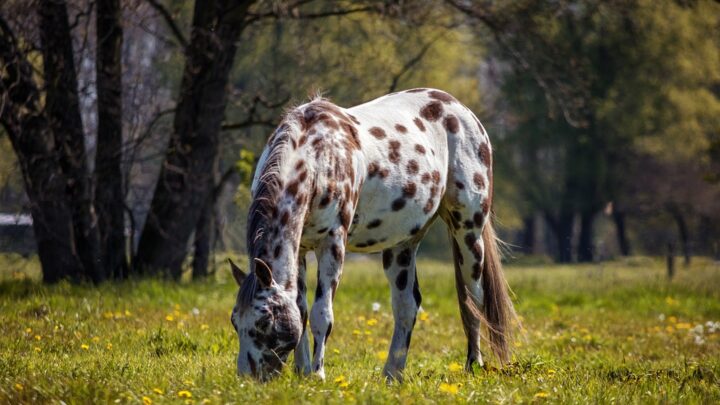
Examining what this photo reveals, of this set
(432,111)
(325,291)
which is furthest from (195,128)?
(325,291)

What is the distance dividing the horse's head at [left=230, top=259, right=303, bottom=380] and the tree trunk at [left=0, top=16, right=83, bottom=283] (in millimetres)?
6765

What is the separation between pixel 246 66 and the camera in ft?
91.8

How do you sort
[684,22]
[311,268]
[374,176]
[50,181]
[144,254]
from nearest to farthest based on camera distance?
[374,176] < [50,181] < [144,254] < [311,268] < [684,22]

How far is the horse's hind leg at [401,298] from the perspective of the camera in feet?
24.9

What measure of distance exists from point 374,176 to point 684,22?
3882cm

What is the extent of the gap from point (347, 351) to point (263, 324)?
3532mm

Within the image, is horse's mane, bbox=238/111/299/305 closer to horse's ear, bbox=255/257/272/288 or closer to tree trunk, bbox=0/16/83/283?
horse's ear, bbox=255/257/272/288

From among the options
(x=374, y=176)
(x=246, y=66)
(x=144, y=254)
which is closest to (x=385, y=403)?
(x=374, y=176)

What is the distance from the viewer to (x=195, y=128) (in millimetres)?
13500

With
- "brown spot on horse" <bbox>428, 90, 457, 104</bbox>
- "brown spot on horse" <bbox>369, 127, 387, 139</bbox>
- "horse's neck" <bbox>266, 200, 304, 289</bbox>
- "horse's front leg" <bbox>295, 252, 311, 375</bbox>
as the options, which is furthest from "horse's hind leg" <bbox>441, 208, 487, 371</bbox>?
"horse's neck" <bbox>266, 200, 304, 289</bbox>

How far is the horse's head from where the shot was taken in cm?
567

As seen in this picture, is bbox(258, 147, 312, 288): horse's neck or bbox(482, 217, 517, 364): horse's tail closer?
bbox(258, 147, 312, 288): horse's neck

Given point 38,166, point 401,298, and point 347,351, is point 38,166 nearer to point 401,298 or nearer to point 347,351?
point 347,351

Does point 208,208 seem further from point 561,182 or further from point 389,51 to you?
point 561,182
